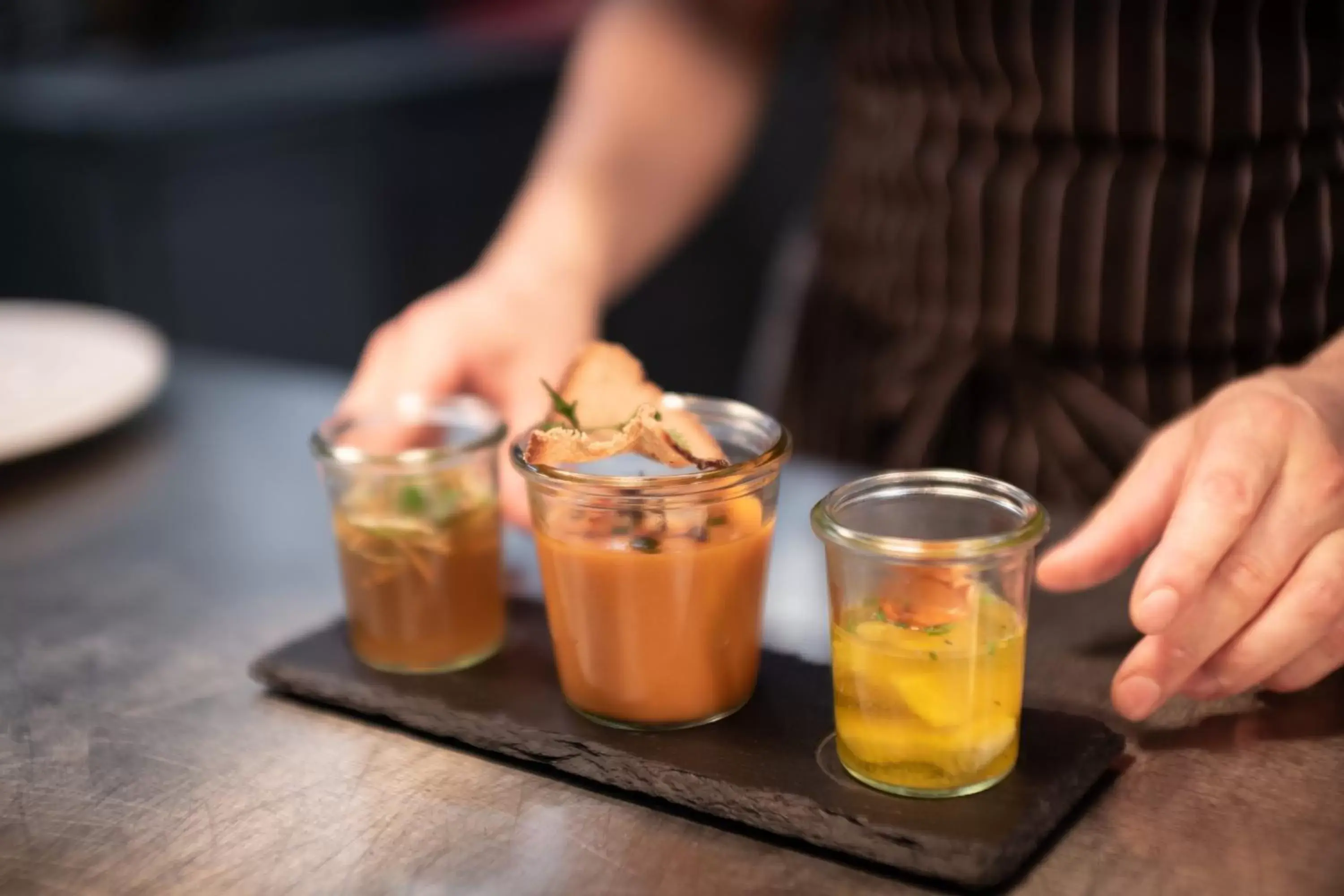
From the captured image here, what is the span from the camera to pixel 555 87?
358 cm

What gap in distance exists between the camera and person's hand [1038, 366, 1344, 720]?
798mm

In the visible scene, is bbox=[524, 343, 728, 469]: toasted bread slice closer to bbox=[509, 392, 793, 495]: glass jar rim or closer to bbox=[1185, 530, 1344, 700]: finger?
bbox=[509, 392, 793, 495]: glass jar rim

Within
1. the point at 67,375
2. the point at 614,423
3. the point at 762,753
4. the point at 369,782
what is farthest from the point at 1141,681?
the point at 67,375

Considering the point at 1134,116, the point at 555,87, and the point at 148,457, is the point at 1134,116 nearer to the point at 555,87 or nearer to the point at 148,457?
the point at 148,457

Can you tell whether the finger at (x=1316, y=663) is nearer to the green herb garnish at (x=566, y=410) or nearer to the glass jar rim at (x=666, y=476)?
the glass jar rim at (x=666, y=476)

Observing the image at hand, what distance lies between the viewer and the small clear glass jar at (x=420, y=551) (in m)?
0.98

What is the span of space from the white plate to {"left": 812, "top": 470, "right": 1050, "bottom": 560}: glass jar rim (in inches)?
37.5

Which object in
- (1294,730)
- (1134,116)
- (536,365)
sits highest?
(1134,116)

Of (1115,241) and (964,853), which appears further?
(1115,241)

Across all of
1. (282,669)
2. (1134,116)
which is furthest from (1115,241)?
(282,669)

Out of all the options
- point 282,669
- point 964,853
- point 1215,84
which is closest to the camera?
point 964,853

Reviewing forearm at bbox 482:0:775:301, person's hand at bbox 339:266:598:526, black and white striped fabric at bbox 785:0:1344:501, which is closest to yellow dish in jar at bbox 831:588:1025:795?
person's hand at bbox 339:266:598:526

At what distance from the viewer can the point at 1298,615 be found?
0.83 meters

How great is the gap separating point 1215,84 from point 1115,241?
0.16 metres
